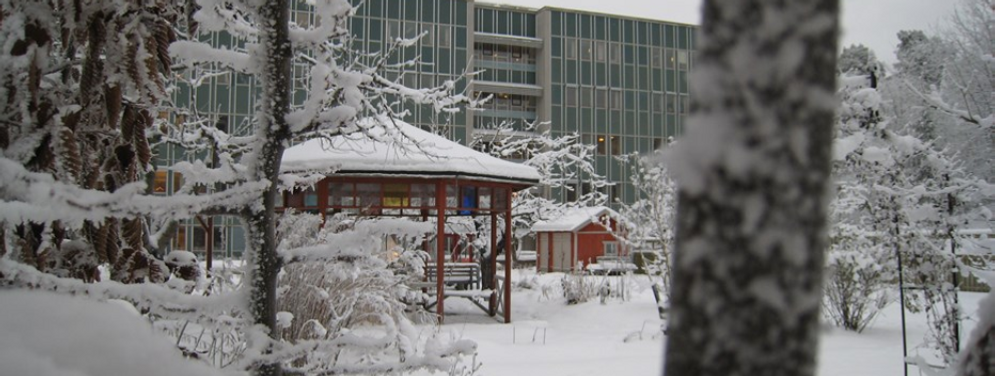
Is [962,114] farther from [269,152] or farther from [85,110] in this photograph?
[85,110]

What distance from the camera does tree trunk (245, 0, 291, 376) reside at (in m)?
2.07

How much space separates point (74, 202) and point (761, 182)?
1.64m

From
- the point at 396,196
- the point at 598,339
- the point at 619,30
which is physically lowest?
the point at 598,339

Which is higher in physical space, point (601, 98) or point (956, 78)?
point (601, 98)

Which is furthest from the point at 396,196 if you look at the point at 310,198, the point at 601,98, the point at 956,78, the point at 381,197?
the point at 601,98

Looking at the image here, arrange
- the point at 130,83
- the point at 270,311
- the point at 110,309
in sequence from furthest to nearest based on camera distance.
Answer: the point at 130,83 → the point at 270,311 → the point at 110,309

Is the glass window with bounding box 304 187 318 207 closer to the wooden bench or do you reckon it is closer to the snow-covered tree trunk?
the wooden bench

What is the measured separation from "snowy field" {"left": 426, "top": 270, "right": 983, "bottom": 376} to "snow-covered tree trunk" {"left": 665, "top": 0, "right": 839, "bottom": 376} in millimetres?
3831

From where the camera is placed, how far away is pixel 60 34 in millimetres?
2539

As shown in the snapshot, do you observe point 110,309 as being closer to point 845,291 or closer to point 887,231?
point 887,231

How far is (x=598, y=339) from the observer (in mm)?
9898

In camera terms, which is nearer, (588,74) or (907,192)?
(907,192)

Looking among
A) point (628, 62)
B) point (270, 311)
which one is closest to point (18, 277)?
point (270, 311)

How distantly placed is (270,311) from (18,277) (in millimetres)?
654
